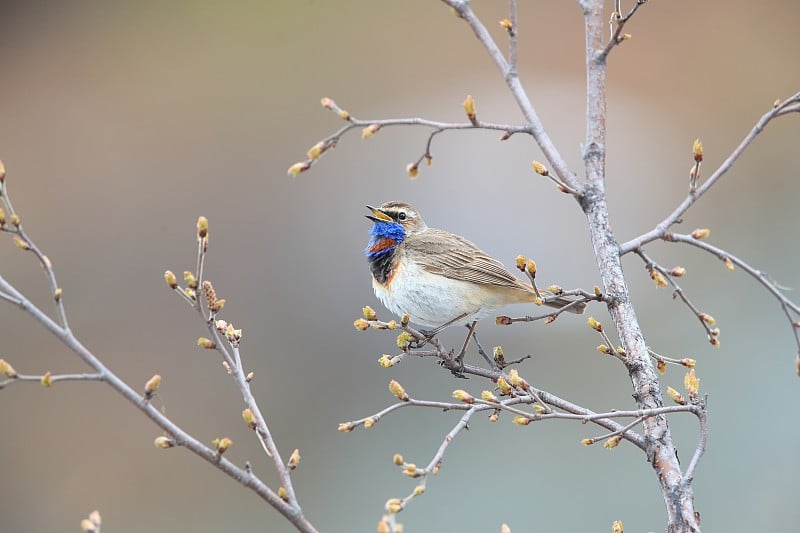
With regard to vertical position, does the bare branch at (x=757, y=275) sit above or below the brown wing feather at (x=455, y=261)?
below

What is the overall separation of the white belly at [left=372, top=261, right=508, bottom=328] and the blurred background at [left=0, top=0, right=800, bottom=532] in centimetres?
235

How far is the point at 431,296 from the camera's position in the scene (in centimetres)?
429

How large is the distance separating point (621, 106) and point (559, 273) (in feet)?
7.86

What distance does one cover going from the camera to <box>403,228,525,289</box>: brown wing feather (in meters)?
4.38

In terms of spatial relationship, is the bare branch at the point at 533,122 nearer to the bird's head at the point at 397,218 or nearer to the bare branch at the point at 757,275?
the bare branch at the point at 757,275

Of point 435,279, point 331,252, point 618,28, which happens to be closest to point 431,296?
point 435,279

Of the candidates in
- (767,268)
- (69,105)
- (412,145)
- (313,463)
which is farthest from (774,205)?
(69,105)

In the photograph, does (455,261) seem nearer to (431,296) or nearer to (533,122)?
(431,296)

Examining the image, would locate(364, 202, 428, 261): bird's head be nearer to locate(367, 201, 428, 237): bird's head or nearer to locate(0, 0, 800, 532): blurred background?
locate(367, 201, 428, 237): bird's head

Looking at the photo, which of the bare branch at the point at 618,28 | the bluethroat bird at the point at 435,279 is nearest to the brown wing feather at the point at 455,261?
the bluethroat bird at the point at 435,279

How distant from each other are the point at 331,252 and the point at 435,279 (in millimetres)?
4332

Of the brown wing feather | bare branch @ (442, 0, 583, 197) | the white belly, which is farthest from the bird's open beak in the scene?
bare branch @ (442, 0, 583, 197)

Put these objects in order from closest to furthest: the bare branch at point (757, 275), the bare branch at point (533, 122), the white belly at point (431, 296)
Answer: the bare branch at point (757, 275)
the bare branch at point (533, 122)
the white belly at point (431, 296)

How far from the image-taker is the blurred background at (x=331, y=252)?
264 inches
